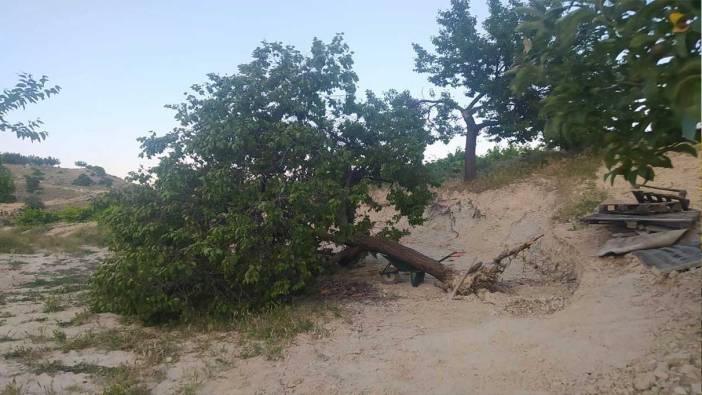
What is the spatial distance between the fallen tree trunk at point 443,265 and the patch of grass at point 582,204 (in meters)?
3.60

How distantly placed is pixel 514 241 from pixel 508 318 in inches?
260

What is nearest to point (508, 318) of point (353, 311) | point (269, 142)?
point (353, 311)

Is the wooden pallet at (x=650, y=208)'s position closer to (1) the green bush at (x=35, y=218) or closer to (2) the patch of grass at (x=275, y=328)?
(2) the patch of grass at (x=275, y=328)

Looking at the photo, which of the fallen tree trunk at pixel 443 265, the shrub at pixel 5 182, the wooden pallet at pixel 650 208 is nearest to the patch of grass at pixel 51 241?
the shrub at pixel 5 182

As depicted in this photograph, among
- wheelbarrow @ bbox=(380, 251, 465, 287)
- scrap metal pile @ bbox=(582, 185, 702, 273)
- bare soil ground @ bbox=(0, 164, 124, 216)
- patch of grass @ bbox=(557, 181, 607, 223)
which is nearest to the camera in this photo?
scrap metal pile @ bbox=(582, 185, 702, 273)

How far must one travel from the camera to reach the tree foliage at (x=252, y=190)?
6621 millimetres

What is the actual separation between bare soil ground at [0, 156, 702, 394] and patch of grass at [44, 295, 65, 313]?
45 mm

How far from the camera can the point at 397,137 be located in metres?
8.32

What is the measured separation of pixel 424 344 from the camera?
16.7 feet

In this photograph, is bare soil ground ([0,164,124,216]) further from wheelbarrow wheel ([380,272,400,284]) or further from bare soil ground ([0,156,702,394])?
bare soil ground ([0,156,702,394])

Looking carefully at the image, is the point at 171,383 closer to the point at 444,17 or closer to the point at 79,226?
the point at 444,17

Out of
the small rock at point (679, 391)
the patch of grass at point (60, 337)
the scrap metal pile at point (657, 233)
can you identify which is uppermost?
the scrap metal pile at point (657, 233)

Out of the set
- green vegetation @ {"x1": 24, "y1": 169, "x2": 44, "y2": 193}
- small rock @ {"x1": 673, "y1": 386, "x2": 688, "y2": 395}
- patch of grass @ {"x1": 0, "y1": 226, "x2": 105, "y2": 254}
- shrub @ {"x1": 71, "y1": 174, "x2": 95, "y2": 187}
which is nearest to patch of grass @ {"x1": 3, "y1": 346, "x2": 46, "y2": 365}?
small rock @ {"x1": 673, "y1": 386, "x2": 688, "y2": 395}

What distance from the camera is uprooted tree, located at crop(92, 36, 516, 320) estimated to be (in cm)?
663
